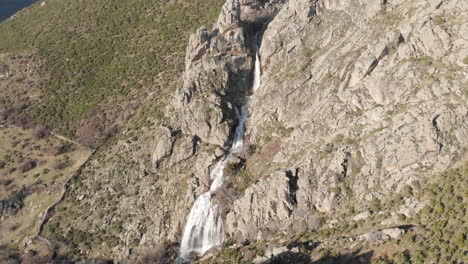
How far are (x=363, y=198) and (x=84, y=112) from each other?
5955 centimetres

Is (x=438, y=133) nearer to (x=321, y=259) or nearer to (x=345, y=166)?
(x=345, y=166)

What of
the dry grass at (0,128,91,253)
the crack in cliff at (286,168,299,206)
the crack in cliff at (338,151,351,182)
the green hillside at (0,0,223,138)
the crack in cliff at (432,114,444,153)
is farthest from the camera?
the green hillside at (0,0,223,138)

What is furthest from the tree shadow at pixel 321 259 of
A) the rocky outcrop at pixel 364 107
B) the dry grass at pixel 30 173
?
the dry grass at pixel 30 173

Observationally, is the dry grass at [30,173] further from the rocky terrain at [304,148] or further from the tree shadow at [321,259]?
the tree shadow at [321,259]

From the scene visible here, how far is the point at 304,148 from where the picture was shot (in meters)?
51.8

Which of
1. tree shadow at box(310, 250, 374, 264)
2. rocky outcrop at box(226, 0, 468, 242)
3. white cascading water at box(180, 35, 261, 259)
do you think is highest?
rocky outcrop at box(226, 0, 468, 242)

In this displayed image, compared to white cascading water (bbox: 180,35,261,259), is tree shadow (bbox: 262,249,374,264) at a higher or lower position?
lower

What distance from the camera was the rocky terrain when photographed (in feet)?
135

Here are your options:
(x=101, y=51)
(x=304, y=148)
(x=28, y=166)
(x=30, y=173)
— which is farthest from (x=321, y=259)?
(x=101, y=51)

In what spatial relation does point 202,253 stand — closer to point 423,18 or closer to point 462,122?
point 462,122

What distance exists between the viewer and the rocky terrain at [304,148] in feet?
135

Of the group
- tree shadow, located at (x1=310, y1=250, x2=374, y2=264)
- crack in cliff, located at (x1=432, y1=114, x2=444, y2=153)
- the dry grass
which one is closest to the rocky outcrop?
crack in cliff, located at (x1=432, y1=114, x2=444, y2=153)

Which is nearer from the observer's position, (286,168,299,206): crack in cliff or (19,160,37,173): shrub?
(286,168,299,206): crack in cliff

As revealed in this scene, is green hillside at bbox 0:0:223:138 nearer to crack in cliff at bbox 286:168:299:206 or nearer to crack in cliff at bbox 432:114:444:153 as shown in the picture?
crack in cliff at bbox 286:168:299:206
